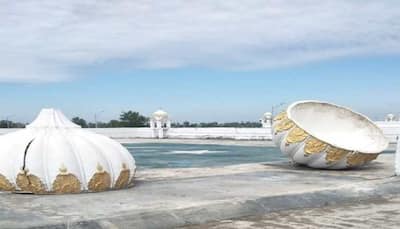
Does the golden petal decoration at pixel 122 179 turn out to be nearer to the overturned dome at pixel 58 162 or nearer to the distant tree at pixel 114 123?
the overturned dome at pixel 58 162

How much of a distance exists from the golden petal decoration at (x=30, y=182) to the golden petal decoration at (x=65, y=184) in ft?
0.68

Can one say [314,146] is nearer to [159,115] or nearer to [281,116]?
[281,116]

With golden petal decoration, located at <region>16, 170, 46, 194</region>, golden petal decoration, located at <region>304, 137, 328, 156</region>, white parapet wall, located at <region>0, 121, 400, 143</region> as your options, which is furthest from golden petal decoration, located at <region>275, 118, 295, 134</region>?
white parapet wall, located at <region>0, 121, 400, 143</region>

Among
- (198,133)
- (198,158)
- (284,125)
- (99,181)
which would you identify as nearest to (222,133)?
(198,133)

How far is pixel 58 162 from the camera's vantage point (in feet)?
30.4

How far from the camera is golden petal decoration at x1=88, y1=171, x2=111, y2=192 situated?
31.1 feet

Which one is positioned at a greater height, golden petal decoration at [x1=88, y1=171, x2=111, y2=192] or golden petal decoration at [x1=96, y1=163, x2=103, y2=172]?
golden petal decoration at [x1=96, y1=163, x2=103, y2=172]

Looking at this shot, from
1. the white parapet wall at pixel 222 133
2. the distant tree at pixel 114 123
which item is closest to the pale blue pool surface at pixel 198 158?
the white parapet wall at pixel 222 133

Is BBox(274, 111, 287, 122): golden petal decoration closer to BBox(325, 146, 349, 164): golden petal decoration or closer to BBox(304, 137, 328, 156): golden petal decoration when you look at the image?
BBox(304, 137, 328, 156): golden petal decoration

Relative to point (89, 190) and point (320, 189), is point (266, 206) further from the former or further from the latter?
point (89, 190)

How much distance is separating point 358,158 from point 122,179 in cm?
638

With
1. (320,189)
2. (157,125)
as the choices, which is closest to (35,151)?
(320,189)

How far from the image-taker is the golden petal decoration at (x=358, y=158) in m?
14.0

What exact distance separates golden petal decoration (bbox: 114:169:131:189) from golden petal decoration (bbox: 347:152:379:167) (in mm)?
5864
